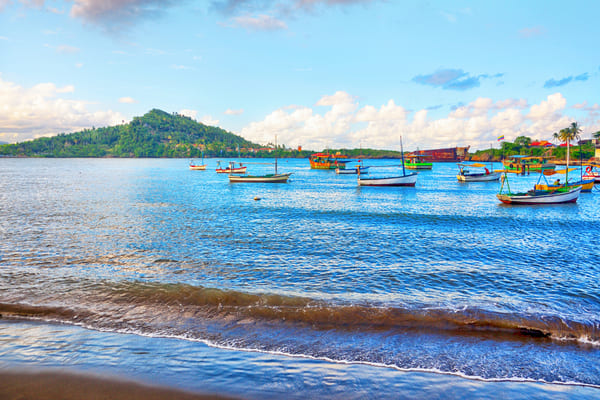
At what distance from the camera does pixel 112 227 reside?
25.1 meters

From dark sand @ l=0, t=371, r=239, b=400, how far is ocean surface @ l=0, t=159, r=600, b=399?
276 mm

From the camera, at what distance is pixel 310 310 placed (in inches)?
413

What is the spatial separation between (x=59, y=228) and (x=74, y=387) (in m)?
21.9

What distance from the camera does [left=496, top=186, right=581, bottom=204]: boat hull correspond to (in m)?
39.6

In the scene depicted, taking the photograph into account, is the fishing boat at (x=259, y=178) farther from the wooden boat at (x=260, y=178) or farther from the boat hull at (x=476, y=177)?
the boat hull at (x=476, y=177)

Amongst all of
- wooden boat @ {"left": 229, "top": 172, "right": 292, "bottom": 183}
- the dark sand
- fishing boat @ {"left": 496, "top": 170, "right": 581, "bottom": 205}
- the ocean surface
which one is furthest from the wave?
wooden boat @ {"left": 229, "top": 172, "right": 292, "bottom": 183}

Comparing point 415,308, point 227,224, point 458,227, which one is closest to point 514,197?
point 458,227

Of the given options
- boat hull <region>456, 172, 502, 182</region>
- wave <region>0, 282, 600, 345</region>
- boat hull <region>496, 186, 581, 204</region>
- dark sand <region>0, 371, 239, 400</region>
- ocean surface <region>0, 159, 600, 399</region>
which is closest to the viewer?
dark sand <region>0, 371, 239, 400</region>

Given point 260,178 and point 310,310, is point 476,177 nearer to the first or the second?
point 260,178

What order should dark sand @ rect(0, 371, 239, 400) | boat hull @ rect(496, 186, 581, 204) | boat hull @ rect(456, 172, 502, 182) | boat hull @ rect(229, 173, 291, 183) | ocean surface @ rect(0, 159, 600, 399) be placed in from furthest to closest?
1. boat hull @ rect(456, 172, 502, 182)
2. boat hull @ rect(229, 173, 291, 183)
3. boat hull @ rect(496, 186, 581, 204)
4. ocean surface @ rect(0, 159, 600, 399)
5. dark sand @ rect(0, 371, 239, 400)

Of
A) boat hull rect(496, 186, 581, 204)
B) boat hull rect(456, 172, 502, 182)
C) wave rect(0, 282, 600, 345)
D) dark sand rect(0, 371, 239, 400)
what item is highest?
boat hull rect(456, 172, 502, 182)

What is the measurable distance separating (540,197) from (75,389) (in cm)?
4652

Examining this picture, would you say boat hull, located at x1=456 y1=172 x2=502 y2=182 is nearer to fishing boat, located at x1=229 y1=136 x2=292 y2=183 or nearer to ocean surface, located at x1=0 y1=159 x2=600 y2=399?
fishing boat, located at x1=229 y1=136 x2=292 y2=183

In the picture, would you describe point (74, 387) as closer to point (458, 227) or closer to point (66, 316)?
point (66, 316)
